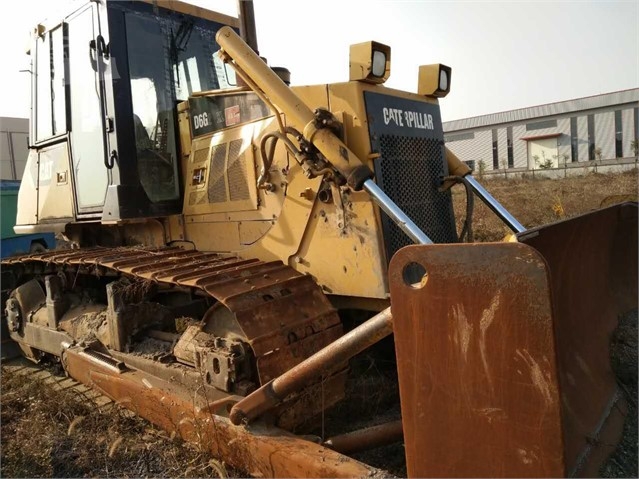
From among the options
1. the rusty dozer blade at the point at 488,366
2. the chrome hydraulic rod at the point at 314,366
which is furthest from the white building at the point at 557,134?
the rusty dozer blade at the point at 488,366

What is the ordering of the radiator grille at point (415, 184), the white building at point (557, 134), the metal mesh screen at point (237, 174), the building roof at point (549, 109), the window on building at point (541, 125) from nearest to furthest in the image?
1. the radiator grille at point (415, 184)
2. the metal mesh screen at point (237, 174)
3. the white building at point (557, 134)
4. the building roof at point (549, 109)
5. the window on building at point (541, 125)

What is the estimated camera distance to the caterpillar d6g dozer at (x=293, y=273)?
5.94 ft

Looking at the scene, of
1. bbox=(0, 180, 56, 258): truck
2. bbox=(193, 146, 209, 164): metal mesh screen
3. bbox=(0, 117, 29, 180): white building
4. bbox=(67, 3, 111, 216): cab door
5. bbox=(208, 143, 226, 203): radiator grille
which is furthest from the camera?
bbox=(0, 117, 29, 180): white building

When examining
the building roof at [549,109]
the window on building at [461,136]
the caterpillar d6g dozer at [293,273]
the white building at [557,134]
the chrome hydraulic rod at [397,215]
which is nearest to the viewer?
Answer: the caterpillar d6g dozer at [293,273]

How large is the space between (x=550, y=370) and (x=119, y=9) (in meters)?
4.15

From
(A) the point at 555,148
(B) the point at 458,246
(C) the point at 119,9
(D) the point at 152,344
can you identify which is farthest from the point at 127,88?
(A) the point at 555,148

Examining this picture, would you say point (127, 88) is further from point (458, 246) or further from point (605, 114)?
point (605, 114)

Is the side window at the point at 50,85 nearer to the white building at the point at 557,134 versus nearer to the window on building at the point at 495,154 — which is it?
the white building at the point at 557,134

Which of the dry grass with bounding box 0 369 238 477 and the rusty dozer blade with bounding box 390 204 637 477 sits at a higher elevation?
the rusty dozer blade with bounding box 390 204 637 477

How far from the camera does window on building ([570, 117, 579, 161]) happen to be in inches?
1953

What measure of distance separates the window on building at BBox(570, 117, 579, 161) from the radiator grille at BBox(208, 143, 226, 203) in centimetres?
5234

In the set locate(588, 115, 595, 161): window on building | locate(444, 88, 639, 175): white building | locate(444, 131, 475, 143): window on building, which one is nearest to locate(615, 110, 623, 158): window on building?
locate(444, 88, 639, 175): white building

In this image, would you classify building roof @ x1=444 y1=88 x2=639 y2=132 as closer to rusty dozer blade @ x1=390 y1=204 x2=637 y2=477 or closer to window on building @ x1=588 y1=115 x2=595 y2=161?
window on building @ x1=588 y1=115 x2=595 y2=161

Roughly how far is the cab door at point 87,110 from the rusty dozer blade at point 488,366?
11.0 ft
